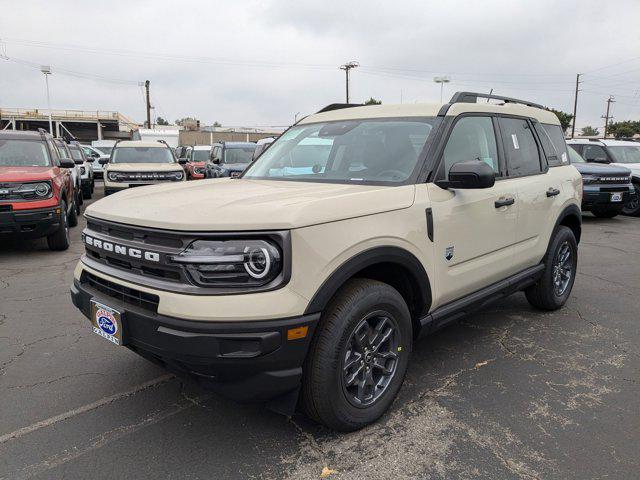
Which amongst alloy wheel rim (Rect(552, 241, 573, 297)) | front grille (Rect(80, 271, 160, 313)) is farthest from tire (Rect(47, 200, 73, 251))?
alloy wheel rim (Rect(552, 241, 573, 297))

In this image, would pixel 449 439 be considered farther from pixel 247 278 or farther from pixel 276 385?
pixel 247 278

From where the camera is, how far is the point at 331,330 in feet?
8.13

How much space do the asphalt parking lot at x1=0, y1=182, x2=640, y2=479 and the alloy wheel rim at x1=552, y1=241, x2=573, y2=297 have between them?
438mm

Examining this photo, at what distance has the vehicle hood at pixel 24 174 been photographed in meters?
6.95

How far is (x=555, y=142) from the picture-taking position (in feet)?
15.9

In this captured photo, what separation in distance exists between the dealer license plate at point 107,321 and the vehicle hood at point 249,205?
1.56 ft

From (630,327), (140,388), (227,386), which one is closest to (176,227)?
(227,386)

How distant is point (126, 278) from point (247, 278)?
734 mm

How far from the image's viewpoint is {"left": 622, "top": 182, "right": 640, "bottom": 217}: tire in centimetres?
1258

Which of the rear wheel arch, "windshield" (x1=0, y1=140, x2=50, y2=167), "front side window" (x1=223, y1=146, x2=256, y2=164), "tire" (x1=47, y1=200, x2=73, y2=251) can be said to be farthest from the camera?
"front side window" (x1=223, y1=146, x2=256, y2=164)

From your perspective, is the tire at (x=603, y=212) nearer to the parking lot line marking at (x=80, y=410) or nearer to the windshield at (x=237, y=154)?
the windshield at (x=237, y=154)

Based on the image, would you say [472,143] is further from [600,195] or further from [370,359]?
[600,195]

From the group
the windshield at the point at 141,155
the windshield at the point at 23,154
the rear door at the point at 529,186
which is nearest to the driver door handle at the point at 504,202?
the rear door at the point at 529,186

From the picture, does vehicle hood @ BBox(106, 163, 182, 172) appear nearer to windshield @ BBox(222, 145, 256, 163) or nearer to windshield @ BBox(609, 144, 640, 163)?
windshield @ BBox(222, 145, 256, 163)
